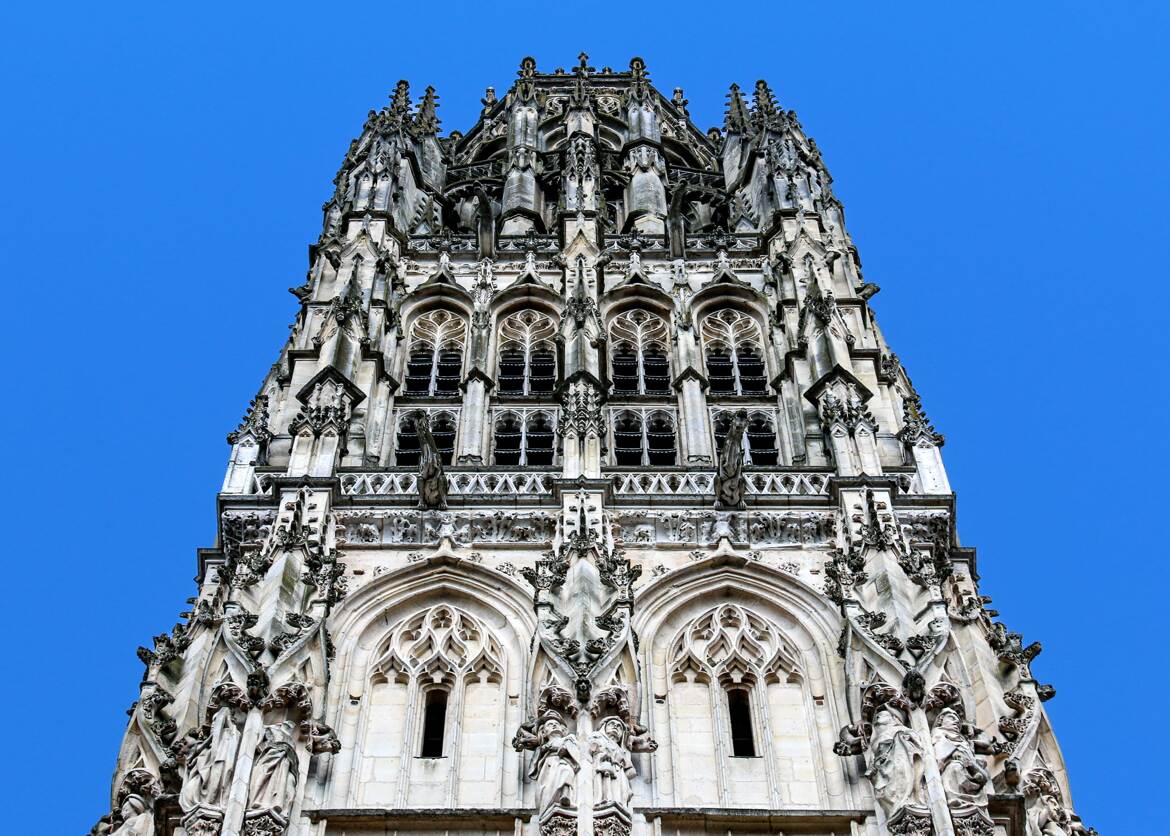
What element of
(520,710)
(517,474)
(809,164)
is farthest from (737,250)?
(520,710)

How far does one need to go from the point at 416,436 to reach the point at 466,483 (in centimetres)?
267

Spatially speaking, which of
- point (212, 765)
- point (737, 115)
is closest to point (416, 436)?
point (212, 765)

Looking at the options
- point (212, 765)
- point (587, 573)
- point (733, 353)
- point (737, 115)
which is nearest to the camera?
point (212, 765)

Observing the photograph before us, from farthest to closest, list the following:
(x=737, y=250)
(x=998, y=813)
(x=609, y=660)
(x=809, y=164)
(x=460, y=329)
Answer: (x=809, y=164)
(x=737, y=250)
(x=460, y=329)
(x=609, y=660)
(x=998, y=813)

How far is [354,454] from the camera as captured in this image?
92.6 ft

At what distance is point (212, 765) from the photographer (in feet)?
67.5

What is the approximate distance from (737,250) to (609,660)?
47.7 ft

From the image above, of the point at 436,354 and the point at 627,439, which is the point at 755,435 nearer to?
the point at 627,439

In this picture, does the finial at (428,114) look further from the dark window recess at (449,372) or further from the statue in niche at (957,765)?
the statue in niche at (957,765)

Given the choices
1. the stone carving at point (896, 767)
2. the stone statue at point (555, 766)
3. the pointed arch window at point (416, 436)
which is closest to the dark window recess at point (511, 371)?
the pointed arch window at point (416, 436)

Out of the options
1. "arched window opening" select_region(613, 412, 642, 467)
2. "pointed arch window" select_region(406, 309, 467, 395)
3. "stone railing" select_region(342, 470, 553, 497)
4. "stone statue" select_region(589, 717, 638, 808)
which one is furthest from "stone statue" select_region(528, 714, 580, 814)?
"pointed arch window" select_region(406, 309, 467, 395)

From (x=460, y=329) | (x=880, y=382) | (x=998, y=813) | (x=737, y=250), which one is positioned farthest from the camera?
(x=737, y=250)

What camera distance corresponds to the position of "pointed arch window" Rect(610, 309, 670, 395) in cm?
3139

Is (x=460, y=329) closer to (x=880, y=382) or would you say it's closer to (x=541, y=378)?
(x=541, y=378)
